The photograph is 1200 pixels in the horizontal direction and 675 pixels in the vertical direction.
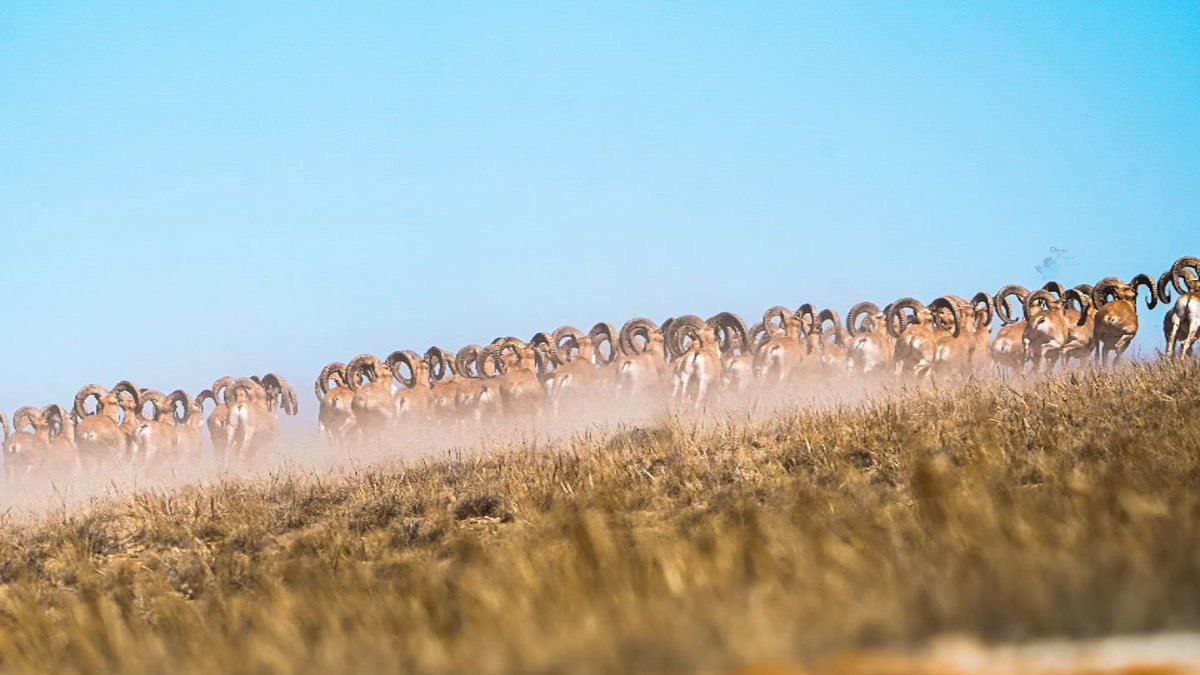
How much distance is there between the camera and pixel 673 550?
257 inches

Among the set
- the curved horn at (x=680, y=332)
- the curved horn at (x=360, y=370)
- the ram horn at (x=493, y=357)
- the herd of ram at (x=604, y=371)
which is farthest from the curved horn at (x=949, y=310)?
the curved horn at (x=360, y=370)

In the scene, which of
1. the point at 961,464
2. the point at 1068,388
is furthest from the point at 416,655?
the point at 1068,388

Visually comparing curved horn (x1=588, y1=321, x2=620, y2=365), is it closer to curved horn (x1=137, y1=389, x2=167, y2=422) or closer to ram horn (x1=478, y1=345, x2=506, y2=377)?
ram horn (x1=478, y1=345, x2=506, y2=377)

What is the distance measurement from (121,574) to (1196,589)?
35.9 ft

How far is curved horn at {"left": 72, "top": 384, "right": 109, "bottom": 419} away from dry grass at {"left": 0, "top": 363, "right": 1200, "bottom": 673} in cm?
2049

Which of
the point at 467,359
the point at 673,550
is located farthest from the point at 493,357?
the point at 673,550

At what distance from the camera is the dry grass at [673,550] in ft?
13.3

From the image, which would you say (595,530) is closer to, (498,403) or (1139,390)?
(1139,390)

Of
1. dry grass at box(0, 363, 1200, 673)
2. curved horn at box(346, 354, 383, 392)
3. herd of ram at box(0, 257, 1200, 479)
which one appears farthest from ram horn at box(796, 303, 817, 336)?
dry grass at box(0, 363, 1200, 673)

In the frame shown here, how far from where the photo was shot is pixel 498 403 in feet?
107

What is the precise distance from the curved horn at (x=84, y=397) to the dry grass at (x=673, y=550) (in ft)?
67.2

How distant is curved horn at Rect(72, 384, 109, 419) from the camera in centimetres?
3534

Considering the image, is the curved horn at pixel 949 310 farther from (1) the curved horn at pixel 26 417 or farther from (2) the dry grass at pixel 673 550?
(1) the curved horn at pixel 26 417

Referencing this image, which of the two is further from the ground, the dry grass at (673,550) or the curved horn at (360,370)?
the curved horn at (360,370)
